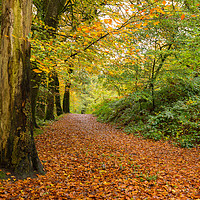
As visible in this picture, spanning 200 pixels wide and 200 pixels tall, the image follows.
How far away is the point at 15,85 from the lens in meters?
2.73

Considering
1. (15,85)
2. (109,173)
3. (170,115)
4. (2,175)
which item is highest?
(15,85)

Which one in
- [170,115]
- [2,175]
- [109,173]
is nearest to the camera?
[2,175]

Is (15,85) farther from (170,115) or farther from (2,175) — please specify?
(170,115)

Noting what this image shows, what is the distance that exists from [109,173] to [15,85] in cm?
292

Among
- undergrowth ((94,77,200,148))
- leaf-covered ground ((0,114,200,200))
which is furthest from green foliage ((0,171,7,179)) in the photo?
undergrowth ((94,77,200,148))

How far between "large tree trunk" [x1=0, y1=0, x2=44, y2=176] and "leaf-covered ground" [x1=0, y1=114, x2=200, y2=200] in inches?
18.4

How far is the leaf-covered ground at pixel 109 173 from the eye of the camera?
9.12 feet

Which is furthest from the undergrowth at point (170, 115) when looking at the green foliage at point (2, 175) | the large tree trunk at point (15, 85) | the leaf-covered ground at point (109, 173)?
the green foliage at point (2, 175)

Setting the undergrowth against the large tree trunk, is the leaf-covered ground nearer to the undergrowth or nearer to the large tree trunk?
the large tree trunk

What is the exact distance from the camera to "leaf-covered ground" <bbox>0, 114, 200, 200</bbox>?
2.78 meters

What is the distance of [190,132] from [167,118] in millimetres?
1272

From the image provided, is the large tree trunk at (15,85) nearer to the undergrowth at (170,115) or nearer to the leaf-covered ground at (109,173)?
the leaf-covered ground at (109,173)

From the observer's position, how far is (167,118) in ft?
24.8

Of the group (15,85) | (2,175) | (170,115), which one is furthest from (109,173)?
(170,115)
